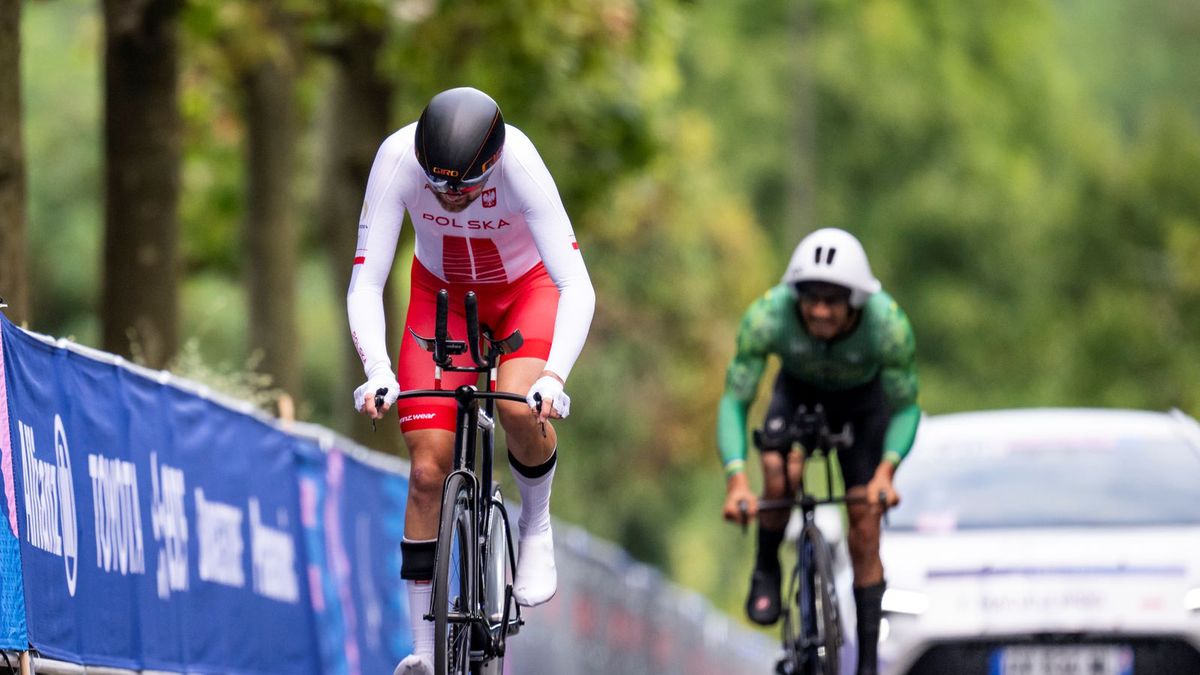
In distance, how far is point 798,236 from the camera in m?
46.8

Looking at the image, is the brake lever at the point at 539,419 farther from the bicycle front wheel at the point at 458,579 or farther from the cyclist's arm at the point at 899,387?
the cyclist's arm at the point at 899,387

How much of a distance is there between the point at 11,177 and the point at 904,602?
→ 472cm

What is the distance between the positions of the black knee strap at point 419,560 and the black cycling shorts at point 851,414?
267 cm

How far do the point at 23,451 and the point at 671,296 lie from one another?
29.2m

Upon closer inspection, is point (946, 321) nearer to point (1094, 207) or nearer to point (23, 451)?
point (1094, 207)

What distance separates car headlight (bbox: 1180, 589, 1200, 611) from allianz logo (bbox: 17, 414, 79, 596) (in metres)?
4.55

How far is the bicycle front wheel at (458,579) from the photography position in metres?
7.48

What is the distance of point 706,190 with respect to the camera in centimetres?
3800

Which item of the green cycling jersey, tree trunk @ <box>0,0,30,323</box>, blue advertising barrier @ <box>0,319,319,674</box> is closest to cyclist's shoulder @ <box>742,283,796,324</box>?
the green cycling jersey

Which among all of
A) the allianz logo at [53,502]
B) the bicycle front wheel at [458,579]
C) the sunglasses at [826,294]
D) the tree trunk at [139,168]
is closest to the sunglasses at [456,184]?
the bicycle front wheel at [458,579]

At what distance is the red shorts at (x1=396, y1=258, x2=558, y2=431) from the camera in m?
8.23

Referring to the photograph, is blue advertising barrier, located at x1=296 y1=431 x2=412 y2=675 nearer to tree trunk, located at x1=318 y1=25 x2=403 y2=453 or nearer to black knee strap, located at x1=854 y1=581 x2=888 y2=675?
black knee strap, located at x1=854 y1=581 x2=888 y2=675

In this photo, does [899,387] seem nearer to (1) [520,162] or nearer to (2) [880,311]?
(2) [880,311]

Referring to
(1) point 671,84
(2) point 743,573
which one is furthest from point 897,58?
(1) point 671,84
